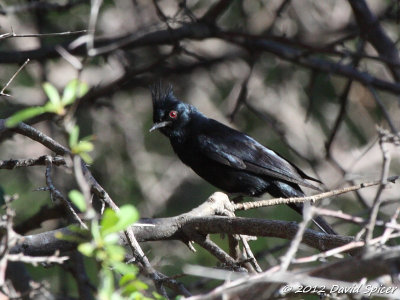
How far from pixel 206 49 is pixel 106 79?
1536 mm

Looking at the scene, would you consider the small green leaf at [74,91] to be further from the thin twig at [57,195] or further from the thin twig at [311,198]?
the thin twig at [311,198]

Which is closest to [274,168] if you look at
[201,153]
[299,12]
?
[201,153]

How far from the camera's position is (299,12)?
7.99 m

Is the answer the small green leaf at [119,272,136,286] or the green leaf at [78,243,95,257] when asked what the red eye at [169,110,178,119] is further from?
the green leaf at [78,243,95,257]

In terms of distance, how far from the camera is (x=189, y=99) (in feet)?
26.6

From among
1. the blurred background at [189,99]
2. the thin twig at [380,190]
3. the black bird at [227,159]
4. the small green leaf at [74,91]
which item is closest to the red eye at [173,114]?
the black bird at [227,159]

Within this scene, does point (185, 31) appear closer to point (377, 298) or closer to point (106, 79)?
point (106, 79)

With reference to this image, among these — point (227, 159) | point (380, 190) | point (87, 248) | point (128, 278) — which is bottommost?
point (227, 159)

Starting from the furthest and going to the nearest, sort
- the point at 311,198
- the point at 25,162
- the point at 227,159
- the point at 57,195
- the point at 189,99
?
the point at 189,99 → the point at 227,159 → the point at 25,162 → the point at 311,198 → the point at 57,195

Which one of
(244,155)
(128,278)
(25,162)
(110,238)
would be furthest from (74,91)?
(244,155)

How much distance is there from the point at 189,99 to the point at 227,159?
192 centimetres

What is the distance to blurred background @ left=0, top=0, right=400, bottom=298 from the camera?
6504mm

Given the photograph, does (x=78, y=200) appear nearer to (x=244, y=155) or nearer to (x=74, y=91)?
(x=74, y=91)

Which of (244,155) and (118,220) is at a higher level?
(118,220)
